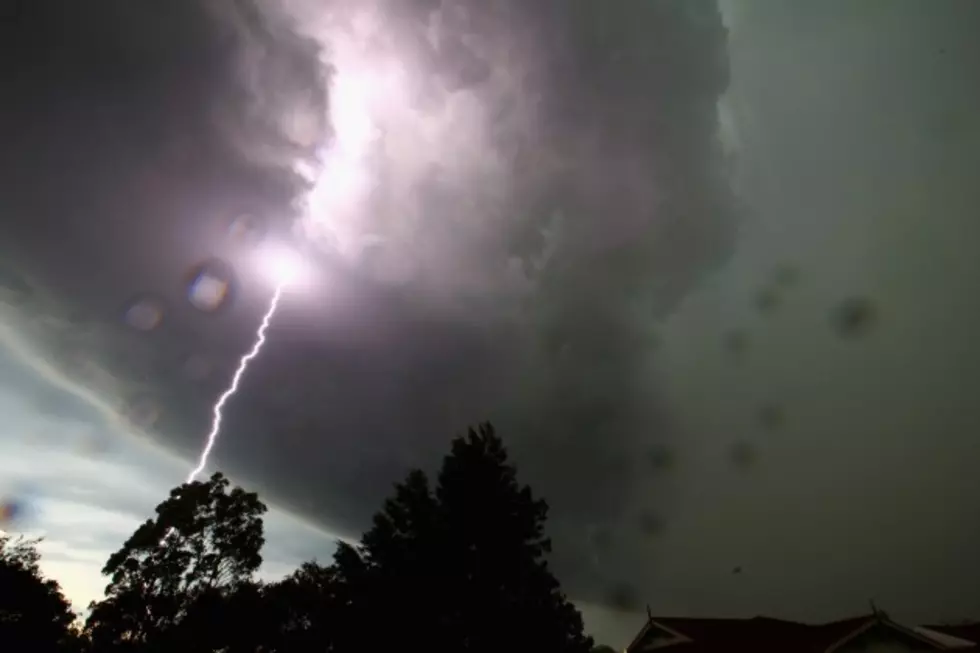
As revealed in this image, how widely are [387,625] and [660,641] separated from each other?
17.5 metres

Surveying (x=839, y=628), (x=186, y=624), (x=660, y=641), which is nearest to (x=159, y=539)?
(x=186, y=624)

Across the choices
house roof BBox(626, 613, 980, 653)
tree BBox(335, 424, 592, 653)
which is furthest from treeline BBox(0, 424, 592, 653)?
house roof BBox(626, 613, 980, 653)

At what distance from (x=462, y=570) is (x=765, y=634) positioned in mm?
21011

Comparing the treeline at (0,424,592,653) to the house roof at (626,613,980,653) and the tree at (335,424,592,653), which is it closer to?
the tree at (335,424,592,653)

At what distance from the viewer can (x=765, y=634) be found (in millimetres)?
29922

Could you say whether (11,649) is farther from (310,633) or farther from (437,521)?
(437,521)

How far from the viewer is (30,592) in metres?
42.2

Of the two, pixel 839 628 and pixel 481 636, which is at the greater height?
pixel 839 628

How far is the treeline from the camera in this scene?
22.7 metres

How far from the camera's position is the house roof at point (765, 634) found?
24625 millimetres

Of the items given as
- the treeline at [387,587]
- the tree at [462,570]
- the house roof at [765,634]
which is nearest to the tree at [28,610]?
the treeline at [387,587]

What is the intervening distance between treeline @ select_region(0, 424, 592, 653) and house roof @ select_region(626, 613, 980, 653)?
7.58 meters

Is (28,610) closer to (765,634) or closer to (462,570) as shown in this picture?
(462,570)

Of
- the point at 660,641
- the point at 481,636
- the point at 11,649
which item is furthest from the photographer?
the point at 11,649
